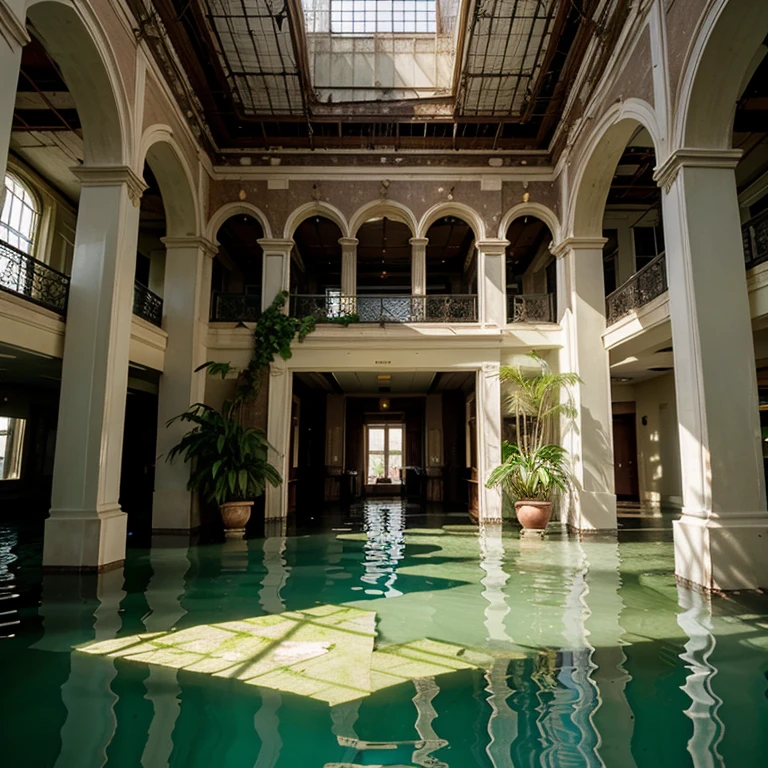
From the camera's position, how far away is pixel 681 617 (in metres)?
4.58

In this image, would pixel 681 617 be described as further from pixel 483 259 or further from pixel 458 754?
pixel 483 259

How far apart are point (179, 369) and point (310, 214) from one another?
4314 millimetres

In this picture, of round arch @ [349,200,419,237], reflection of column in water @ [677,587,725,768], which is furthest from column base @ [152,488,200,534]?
reflection of column in water @ [677,587,725,768]

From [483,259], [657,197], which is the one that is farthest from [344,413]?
[657,197]

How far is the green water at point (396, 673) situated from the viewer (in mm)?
2420

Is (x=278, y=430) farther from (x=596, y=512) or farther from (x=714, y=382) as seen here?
(x=714, y=382)

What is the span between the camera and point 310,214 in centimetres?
1168

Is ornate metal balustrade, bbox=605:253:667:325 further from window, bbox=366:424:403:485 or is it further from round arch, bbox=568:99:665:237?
window, bbox=366:424:403:485

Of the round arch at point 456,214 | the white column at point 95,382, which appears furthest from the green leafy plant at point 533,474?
the white column at point 95,382

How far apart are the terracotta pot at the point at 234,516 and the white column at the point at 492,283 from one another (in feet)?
19.3

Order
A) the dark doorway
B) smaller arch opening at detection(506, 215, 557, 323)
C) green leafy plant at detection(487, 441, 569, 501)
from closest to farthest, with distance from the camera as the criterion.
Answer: green leafy plant at detection(487, 441, 569, 501) → smaller arch opening at detection(506, 215, 557, 323) → the dark doorway

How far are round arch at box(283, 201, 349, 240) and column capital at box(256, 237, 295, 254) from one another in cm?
13

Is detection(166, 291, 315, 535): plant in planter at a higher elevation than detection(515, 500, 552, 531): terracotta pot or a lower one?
higher

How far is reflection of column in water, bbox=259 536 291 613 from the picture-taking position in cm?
495
